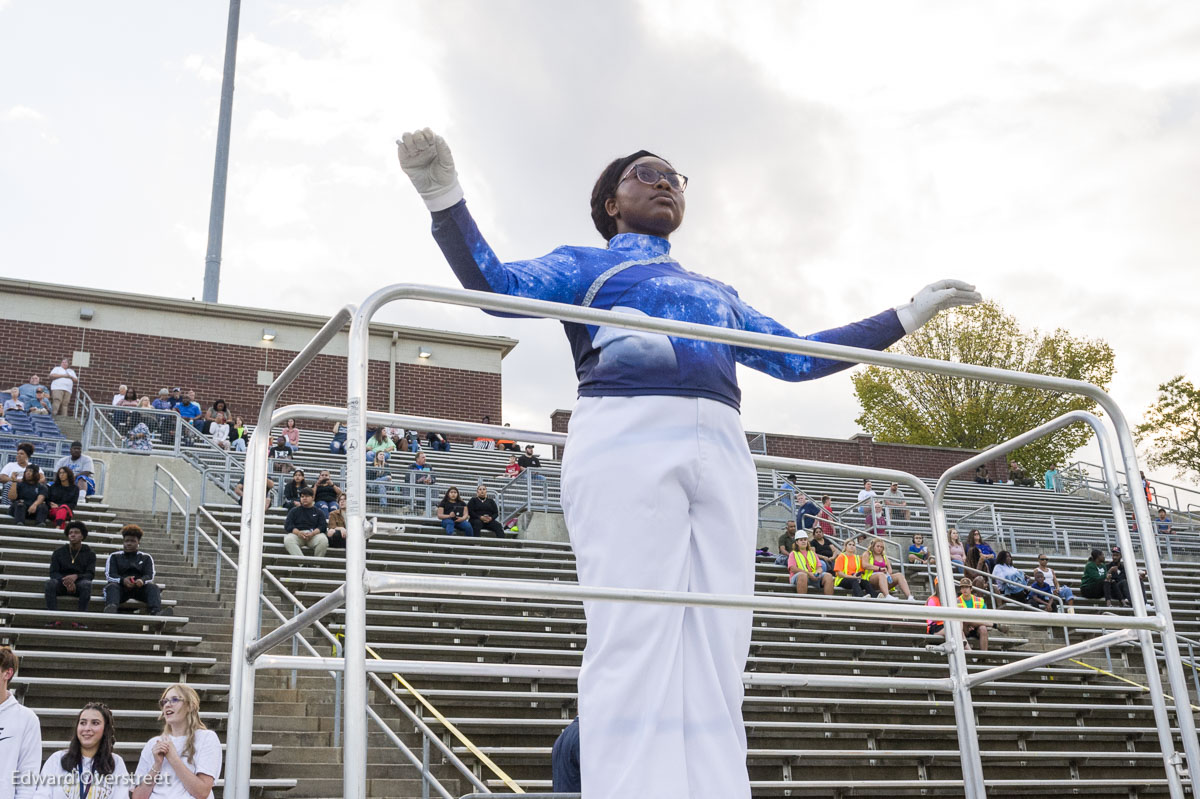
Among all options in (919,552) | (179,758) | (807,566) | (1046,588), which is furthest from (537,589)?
(919,552)

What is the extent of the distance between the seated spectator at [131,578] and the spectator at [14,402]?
30.0 ft

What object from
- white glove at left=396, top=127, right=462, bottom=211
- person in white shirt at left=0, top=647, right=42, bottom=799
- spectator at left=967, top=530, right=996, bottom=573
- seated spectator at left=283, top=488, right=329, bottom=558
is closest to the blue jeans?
seated spectator at left=283, top=488, right=329, bottom=558

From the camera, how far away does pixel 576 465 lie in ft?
8.27

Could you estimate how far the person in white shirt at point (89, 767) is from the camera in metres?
5.76

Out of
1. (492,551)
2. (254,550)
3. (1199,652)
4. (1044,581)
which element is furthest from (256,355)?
(254,550)

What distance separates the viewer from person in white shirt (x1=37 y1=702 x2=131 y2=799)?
5758 mm

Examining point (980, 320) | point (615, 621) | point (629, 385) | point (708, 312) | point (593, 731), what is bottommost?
point (593, 731)

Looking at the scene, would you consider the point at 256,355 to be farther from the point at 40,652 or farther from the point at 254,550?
the point at 254,550

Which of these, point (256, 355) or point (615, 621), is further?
point (256, 355)

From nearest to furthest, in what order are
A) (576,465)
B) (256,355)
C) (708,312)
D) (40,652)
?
(576,465) → (708,312) → (40,652) → (256,355)

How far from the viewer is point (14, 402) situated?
724 inches

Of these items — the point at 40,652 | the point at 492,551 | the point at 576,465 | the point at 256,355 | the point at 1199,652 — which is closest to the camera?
the point at 576,465

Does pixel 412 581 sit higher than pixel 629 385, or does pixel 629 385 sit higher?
pixel 629 385

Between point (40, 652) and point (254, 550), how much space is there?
7.31 metres
